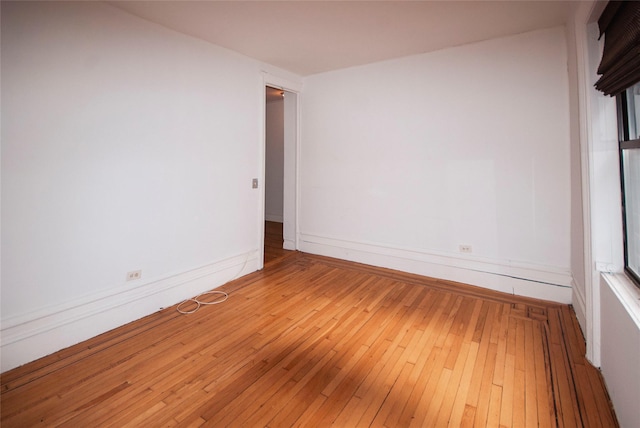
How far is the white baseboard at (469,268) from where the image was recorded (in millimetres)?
3035

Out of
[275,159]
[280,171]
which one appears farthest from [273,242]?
[275,159]

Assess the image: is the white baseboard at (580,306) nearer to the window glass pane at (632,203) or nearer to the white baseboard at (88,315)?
the window glass pane at (632,203)

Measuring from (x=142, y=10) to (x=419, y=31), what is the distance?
252cm

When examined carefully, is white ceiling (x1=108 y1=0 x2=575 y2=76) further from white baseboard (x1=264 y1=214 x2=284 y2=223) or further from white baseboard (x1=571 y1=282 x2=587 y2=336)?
white baseboard (x1=264 y1=214 x2=284 y2=223)

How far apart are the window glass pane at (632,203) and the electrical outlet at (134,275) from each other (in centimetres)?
364

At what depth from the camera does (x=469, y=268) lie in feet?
11.4

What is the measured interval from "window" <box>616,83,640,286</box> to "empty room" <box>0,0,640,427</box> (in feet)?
0.05

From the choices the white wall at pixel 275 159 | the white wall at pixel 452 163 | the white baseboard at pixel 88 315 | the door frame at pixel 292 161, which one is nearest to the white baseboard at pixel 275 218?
the white wall at pixel 275 159

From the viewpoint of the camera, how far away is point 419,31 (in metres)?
2.95

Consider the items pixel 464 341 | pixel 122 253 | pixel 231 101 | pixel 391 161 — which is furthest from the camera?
pixel 391 161

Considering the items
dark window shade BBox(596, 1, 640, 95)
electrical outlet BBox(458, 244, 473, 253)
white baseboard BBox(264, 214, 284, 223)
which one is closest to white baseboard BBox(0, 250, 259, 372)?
electrical outlet BBox(458, 244, 473, 253)

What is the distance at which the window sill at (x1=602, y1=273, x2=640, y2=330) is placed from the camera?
57.6 inches

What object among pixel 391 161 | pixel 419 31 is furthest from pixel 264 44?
pixel 391 161

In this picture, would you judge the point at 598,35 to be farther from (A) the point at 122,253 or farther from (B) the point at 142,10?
(A) the point at 122,253
